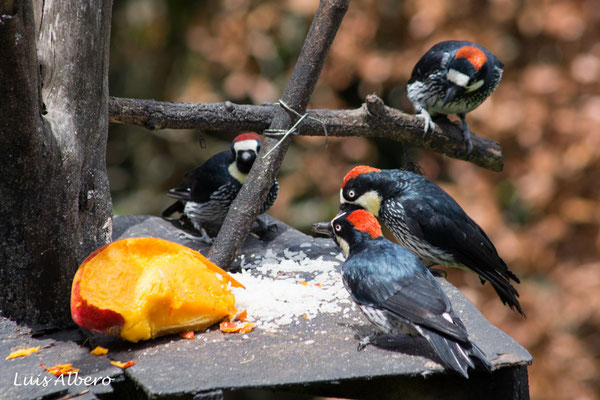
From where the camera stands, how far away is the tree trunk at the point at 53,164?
2201 millimetres

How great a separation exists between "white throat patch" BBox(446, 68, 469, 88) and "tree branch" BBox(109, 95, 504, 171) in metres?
0.28

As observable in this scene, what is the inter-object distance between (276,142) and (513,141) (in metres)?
2.61

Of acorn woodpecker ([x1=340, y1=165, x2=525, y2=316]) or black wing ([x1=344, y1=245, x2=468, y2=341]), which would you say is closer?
black wing ([x1=344, y1=245, x2=468, y2=341])

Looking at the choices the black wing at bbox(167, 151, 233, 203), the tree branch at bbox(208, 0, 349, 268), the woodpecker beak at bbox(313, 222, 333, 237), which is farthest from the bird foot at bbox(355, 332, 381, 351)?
the black wing at bbox(167, 151, 233, 203)

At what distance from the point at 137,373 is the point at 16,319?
626 mm

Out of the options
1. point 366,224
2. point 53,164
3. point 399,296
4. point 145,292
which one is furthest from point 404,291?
point 53,164

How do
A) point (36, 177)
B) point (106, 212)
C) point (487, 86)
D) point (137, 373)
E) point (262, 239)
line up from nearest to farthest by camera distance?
1. point (137, 373)
2. point (36, 177)
3. point (106, 212)
4. point (262, 239)
5. point (487, 86)

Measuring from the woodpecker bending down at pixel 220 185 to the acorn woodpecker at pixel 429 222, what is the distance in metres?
0.65

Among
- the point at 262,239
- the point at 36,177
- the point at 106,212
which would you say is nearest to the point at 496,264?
the point at 262,239

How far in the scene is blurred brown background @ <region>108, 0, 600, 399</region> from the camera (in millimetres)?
4954

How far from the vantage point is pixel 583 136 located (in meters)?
→ 4.91

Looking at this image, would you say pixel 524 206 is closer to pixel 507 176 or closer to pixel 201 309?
pixel 507 176

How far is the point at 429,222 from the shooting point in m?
3.07

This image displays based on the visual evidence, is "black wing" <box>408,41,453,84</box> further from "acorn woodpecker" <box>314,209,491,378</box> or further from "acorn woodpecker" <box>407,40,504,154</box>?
"acorn woodpecker" <box>314,209,491,378</box>
